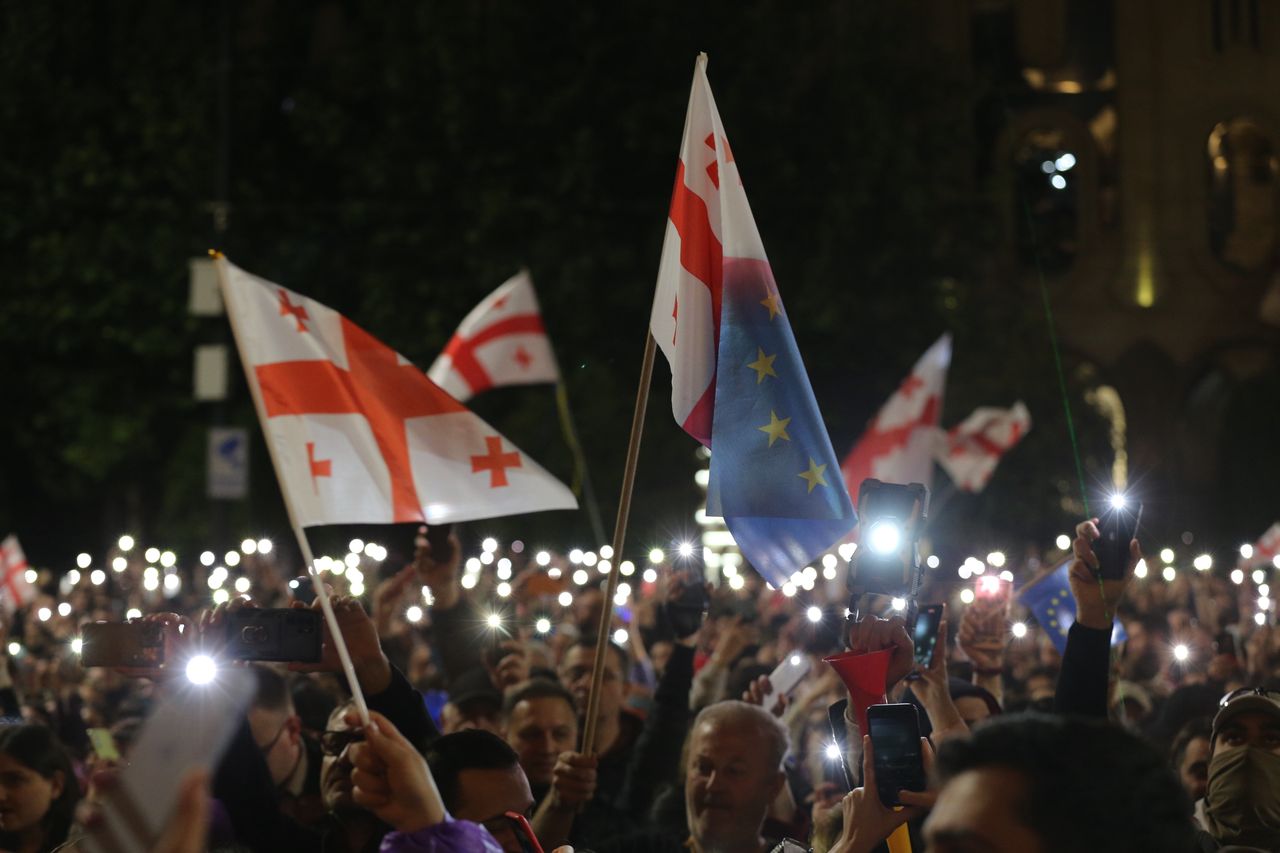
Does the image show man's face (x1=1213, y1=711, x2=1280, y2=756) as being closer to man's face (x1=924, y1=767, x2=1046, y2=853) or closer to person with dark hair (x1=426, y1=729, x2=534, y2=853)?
person with dark hair (x1=426, y1=729, x2=534, y2=853)

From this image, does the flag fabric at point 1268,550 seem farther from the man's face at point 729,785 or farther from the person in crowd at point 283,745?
the person in crowd at point 283,745

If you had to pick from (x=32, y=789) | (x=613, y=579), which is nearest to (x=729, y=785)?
(x=613, y=579)

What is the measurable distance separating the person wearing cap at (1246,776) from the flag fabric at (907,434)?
10525mm

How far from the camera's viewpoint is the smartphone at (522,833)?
411cm

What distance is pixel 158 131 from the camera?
25.0 metres

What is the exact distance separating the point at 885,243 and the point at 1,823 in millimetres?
20456

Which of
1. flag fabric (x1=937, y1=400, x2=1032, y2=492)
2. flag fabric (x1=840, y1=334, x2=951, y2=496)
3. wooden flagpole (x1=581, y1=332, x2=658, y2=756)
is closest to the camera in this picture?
wooden flagpole (x1=581, y1=332, x2=658, y2=756)

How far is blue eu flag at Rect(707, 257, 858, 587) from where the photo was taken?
17.5ft

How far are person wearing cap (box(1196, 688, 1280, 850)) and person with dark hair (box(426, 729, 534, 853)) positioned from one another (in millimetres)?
1861

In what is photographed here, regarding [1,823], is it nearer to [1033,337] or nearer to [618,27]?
[618,27]

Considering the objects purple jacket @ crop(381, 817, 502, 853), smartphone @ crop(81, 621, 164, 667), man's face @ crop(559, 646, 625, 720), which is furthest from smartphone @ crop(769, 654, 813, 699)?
purple jacket @ crop(381, 817, 502, 853)

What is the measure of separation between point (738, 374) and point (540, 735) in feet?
4.89

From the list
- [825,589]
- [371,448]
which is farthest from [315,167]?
[371,448]

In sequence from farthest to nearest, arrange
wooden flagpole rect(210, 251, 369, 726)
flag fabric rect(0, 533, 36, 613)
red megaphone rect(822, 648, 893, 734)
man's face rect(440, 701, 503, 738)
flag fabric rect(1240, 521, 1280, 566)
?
flag fabric rect(1240, 521, 1280, 566)
flag fabric rect(0, 533, 36, 613)
man's face rect(440, 701, 503, 738)
red megaphone rect(822, 648, 893, 734)
wooden flagpole rect(210, 251, 369, 726)
